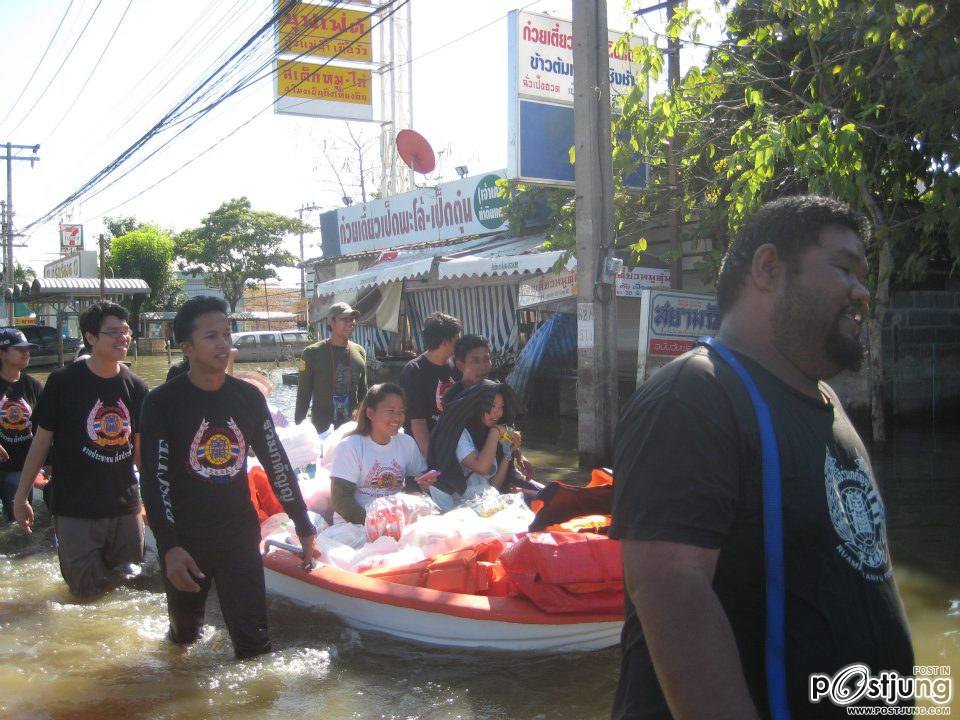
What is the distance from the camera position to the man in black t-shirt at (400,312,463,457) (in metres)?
6.48

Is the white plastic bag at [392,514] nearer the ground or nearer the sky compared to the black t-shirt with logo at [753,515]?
nearer the ground

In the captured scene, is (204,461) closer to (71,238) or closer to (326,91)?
(326,91)

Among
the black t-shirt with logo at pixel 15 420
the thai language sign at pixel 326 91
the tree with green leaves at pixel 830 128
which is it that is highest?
the thai language sign at pixel 326 91

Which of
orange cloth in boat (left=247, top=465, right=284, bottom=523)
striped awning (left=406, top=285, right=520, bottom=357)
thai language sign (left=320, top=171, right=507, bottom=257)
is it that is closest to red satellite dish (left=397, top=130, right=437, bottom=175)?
thai language sign (left=320, top=171, right=507, bottom=257)

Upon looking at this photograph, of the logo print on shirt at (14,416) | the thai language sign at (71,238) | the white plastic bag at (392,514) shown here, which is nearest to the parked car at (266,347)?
the thai language sign at (71,238)

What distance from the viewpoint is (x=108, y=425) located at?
5.37 metres

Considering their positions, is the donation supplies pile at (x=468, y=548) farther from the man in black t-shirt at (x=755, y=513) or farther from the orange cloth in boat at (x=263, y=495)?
the man in black t-shirt at (x=755, y=513)

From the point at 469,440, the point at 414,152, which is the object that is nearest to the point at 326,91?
the point at 414,152

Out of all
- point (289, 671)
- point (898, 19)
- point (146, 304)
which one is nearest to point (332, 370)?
point (289, 671)

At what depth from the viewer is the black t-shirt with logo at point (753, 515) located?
141 cm

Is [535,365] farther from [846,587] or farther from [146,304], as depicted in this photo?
[146,304]

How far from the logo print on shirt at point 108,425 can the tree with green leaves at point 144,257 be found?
4496 cm

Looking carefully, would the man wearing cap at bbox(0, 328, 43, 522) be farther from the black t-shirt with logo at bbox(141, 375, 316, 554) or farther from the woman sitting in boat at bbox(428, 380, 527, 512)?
the black t-shirt with logo at bbox(141, 375, 316, 554)

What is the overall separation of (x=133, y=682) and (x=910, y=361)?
429 inches
